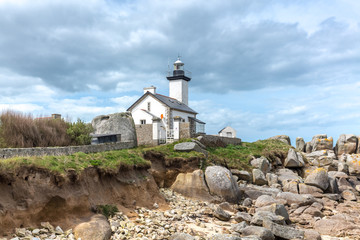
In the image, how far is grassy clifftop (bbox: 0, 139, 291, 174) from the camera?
10719 mm

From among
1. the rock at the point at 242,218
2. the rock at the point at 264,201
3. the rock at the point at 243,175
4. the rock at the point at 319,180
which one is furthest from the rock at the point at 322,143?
the rock at the point at 242,218

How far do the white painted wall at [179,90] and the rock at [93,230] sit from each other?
108 ft

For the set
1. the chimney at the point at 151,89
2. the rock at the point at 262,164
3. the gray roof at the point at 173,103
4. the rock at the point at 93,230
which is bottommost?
the rock at the point at 93,230

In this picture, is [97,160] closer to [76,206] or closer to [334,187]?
[76,206]

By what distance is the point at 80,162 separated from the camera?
12625 mm

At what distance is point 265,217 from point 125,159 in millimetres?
6568

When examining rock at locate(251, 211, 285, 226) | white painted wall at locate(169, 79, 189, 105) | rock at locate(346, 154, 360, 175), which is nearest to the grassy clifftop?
rock at locate(251, 211, 285, 226)

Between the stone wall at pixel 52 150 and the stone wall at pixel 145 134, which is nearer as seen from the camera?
the stone wall at pixel 52 150

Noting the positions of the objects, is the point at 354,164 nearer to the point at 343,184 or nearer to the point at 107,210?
the point at 343,184

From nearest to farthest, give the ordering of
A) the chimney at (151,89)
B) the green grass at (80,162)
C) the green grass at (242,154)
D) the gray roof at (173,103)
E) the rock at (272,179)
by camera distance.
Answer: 1. the green grass at (80,162)
2. the rock at (272,179)
3. the green grass at (242,154)
4. the gray roof at (173,103)
5. the chimney at (151,89)

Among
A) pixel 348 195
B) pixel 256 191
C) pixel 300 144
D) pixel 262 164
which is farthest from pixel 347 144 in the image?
pixel 256 191

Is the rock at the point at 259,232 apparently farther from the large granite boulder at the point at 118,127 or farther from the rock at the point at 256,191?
the large granite boulder at the point at 118,127

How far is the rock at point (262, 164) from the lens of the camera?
24.6 metres

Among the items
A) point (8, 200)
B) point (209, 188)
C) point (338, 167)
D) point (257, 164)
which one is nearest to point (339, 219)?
point (209, 188)
